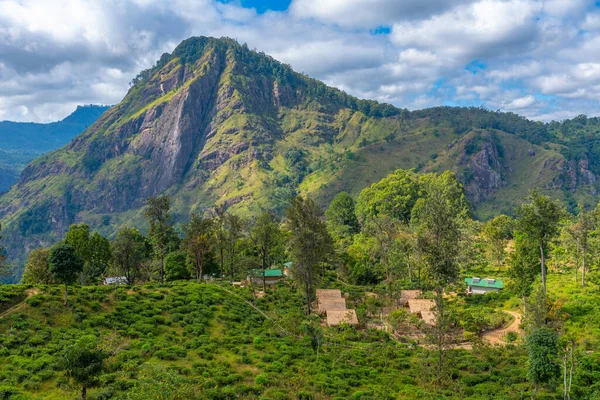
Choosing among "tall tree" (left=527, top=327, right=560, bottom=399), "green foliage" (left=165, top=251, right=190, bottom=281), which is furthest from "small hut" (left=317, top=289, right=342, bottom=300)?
"tall tree" (left=527, top=327, right=560, bottom=399)

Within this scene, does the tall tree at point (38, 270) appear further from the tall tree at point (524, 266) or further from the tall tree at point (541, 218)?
the tall tree at point (541, 218)

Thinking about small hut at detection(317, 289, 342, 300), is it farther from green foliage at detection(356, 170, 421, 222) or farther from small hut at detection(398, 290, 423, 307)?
green foliage at detection(356, 170, 421, 222)

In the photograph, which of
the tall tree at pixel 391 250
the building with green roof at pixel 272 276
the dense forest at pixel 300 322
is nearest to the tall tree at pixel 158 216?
the dense forest at pixel 300 322

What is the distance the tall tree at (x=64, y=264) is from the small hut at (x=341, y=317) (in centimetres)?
2769

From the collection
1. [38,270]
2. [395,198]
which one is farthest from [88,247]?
[395,198]

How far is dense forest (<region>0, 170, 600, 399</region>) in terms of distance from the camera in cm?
2669

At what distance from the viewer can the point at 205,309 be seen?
4425 cm

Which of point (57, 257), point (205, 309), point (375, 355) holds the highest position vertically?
point (57, 257)

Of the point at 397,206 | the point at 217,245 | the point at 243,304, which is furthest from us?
the point at 397,206

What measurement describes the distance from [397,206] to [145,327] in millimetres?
81714

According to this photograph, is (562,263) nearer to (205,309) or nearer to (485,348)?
(485,348)

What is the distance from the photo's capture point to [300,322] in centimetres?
4259

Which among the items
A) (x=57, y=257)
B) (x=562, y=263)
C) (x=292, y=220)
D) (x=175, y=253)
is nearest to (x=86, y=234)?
(x=175, y=253)

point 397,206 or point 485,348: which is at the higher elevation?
point 397,206
